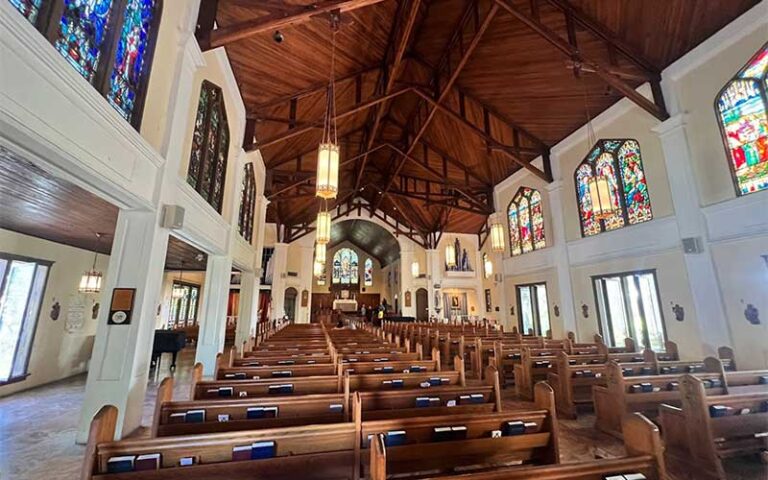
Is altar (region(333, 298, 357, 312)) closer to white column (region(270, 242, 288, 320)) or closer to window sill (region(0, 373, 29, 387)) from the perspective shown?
white column (region(270, 242, 288, 320))

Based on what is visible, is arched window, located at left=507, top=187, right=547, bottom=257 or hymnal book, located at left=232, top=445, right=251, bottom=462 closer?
hymnal book, located at left=232, top=445, right=251, bottom=462

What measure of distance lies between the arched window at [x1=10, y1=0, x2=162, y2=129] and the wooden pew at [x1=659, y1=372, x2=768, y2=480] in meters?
5.23

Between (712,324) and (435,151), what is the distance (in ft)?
27.2

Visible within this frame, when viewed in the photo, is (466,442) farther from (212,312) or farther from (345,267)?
(345,267)

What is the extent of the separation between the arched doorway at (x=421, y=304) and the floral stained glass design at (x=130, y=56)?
14505mm

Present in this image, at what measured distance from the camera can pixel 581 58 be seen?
16.5 ft

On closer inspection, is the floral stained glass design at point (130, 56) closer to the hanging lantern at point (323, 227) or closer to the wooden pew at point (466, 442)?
the hanging lantern at point (323, 227)

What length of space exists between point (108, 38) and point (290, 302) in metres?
14.9

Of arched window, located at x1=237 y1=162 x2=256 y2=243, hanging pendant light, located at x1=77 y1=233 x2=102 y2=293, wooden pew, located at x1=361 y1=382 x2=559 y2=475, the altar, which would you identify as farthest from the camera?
the altar

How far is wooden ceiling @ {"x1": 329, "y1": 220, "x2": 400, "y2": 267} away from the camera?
17.4 metres

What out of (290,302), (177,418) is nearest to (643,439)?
(177,418)

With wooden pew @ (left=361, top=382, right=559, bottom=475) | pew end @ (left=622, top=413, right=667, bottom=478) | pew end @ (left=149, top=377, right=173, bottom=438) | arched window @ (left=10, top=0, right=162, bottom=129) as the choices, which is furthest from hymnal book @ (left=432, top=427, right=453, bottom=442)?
arched window @ (left=10, top=0, right=162, bottom=129)

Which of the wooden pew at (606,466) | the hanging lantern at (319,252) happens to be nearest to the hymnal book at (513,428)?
the wooden pew at (606,466)

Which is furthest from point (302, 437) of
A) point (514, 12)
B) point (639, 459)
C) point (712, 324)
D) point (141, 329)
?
point (712, 324)
